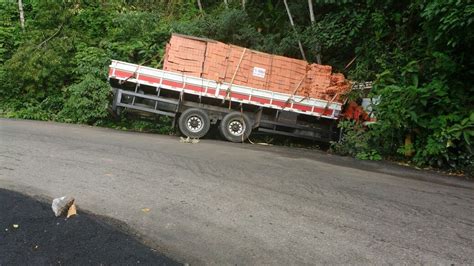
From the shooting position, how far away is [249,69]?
512 inches

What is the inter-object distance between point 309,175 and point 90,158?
391 centimetres

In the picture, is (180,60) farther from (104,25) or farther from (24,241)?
(24,241)

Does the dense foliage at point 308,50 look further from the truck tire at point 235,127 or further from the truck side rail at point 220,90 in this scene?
the truck tire at point 235,127

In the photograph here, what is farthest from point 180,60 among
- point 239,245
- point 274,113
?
point 239,245

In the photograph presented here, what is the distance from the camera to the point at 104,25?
17844 mm

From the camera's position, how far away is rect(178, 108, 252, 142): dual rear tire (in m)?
12.5

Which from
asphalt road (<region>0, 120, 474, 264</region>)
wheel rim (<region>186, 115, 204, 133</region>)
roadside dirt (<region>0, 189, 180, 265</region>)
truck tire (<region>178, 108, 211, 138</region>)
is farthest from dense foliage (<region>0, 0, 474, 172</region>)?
roadside dirt (<region>0, 189, 180, 265</region>)

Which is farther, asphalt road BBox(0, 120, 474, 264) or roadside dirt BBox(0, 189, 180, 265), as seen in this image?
asphalt road BBox(0, 120, 474, 264)

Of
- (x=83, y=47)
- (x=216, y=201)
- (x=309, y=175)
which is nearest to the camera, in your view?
(x=216, y=201)

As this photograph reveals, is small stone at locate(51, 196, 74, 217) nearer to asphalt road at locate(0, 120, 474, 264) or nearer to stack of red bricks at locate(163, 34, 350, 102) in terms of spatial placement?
asphalt road at locate(0, 120, 474, 264)

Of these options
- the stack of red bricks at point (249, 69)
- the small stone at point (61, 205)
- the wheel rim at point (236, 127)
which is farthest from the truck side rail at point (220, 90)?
the small stone at point (61, 205)

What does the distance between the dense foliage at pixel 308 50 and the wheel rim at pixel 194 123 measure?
3131mm

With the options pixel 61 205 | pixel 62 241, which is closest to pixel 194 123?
pixel 61 205

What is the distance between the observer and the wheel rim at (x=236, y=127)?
42.0 feet
